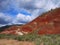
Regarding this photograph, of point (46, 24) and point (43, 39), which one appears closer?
point (43, 39)

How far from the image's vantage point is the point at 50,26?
40.3 m

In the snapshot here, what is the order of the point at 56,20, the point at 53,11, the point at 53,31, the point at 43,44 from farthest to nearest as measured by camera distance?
the point at 53,11, the point at 56,20, the point at 53,31, the point at 43,44

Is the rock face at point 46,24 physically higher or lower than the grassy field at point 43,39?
higher

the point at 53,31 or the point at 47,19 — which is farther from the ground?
the point at 47,19

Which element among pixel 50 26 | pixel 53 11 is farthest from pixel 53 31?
pixel 53 11

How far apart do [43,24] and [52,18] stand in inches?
101

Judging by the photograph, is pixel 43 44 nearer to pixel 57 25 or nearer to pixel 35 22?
pixel 57 25

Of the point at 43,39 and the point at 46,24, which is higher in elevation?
the point at 46,24

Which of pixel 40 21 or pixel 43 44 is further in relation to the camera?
pixel 40 21

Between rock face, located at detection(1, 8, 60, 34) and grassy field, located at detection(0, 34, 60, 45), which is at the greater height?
rock face, located at detection(1, 8, 60, 34)

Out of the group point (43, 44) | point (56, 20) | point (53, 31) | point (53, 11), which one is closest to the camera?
point (43, 44)

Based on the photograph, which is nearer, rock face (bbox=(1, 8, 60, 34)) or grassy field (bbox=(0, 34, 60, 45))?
grassy field (bbox=(0, 34, 60, 45))

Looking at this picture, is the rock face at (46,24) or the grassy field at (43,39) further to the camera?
the rock face at (46,24)

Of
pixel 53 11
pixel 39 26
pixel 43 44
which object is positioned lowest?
Result: pixel 43 44
